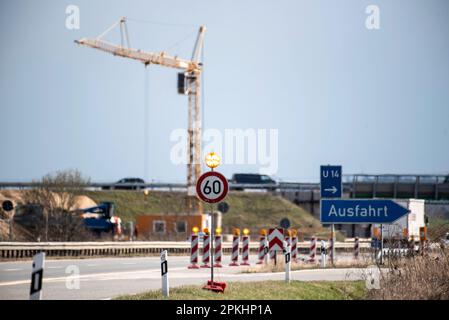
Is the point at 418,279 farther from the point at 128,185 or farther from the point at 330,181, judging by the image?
the point at 128,185

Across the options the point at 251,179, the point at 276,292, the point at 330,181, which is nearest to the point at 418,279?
the point at 276,292

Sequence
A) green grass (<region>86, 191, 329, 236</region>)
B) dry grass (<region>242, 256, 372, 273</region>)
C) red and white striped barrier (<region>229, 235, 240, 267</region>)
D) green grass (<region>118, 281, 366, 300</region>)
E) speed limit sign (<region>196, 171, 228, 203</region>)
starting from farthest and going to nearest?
green grass (<region>86, 191, 329, 236</region>), red and white striped barrier (<region>229, 235, 240, 267</region>), dry grass (<region>242, 256, 372, 273</region>), speed limit sign (<region>196, 171, 228, 203</region>), green grass (<region>118, 281, 366, 300</region>)

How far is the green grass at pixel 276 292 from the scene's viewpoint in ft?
56.4

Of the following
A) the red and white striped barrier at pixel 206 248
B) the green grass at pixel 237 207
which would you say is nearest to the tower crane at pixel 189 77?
the green grass at pixel 237 207

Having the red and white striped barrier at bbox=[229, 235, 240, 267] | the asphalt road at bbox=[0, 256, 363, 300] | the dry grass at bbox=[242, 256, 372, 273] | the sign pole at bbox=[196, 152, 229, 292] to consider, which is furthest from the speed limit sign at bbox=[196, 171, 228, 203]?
the red and white striped barrier at bbox=[229, 235, 240, 267]

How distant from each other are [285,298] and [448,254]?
390 cm

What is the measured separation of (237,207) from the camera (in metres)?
94.2

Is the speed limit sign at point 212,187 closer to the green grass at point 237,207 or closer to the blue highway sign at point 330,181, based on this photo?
the blue highway sign at point 330,181

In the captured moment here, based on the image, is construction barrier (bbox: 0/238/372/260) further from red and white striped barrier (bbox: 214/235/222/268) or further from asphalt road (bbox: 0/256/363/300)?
red and white striped barrier (bbox: 214/235/222/268)

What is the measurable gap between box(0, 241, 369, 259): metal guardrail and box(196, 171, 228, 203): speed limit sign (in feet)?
64.1

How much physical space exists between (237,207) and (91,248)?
5309 centimetres

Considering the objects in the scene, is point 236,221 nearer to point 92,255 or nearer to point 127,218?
point 127,218

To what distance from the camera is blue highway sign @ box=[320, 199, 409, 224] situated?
78.5 feet
